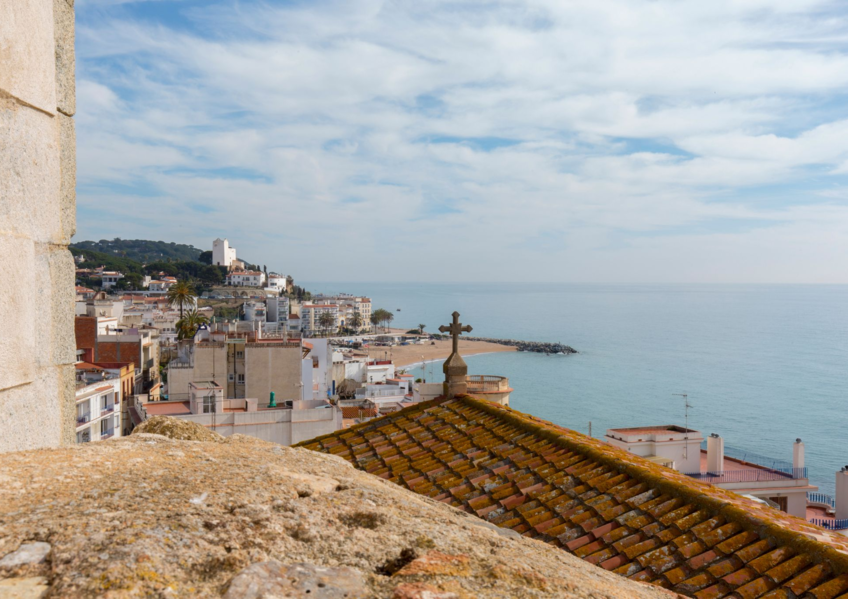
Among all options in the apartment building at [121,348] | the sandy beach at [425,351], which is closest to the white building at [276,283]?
the sandy beach at [425,351]

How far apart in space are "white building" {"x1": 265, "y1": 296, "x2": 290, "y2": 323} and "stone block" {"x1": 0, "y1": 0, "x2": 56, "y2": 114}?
113236mm

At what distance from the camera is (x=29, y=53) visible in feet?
9.50

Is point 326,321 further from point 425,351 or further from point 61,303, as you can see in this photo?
point 61,303

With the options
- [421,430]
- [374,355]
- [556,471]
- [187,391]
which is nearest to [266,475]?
[556,471]

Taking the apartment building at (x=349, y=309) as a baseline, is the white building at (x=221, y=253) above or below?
above

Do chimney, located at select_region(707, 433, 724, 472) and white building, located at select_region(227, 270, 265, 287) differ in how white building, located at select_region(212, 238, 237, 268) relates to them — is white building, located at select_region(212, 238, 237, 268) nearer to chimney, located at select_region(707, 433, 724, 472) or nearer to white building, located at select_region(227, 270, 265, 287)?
white building, located at select_region(227, 270, 265, 287)

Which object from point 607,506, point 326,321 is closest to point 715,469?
point 607,506

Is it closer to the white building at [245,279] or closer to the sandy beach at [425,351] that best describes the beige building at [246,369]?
the sandy beach at [425,351]

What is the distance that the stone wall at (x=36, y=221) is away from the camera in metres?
2.74

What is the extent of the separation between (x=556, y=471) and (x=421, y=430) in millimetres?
2552

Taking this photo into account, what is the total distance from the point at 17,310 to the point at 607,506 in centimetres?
513

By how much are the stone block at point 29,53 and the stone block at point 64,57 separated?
0.06 meters

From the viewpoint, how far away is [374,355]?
114812mm

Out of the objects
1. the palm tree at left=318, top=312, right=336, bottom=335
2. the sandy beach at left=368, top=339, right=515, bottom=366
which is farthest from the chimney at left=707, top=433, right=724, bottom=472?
the palm tree at left=318, top=312, right=336, bottom=335
